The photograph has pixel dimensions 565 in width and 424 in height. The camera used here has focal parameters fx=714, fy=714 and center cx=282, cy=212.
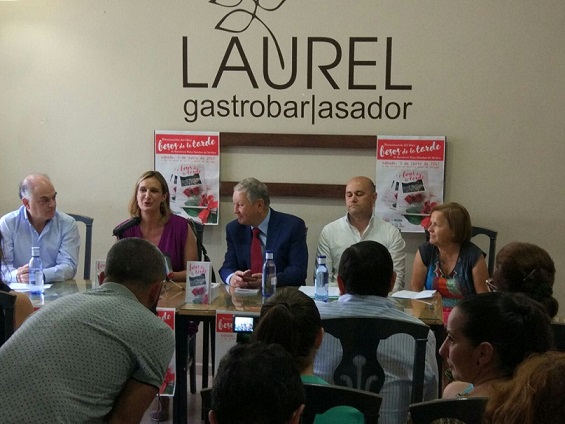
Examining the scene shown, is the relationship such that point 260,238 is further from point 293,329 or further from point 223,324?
point 293,329

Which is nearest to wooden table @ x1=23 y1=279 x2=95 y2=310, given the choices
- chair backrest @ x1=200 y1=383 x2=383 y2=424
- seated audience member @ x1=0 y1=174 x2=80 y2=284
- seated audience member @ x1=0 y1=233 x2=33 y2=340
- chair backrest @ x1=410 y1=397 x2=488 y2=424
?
seated audience member @ x1=0 y1=174 x2=80 y2=284

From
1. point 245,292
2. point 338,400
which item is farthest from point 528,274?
point 245,292

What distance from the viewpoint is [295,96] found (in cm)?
475

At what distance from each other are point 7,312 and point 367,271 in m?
1.39

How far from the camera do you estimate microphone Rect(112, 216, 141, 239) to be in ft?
12.5

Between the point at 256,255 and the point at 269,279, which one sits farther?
the point at 256,255

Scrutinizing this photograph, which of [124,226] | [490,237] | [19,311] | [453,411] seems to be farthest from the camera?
[490,237]

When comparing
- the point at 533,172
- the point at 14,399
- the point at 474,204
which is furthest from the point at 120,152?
the point at 14,399

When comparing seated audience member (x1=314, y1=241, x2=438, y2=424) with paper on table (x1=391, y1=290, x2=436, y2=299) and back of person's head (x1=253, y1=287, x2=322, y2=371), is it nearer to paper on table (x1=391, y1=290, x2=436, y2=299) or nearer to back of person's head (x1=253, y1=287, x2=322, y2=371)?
back of person's head (x1=253, y1=287, x2=322, y2=371)

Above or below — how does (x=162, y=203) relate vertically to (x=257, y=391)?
above

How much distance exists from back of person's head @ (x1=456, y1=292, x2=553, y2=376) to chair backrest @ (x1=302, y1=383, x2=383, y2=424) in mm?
387

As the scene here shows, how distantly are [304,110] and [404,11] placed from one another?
0.90 meters

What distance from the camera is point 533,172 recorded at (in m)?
4.59

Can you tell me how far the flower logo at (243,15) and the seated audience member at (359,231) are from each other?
104 cm
